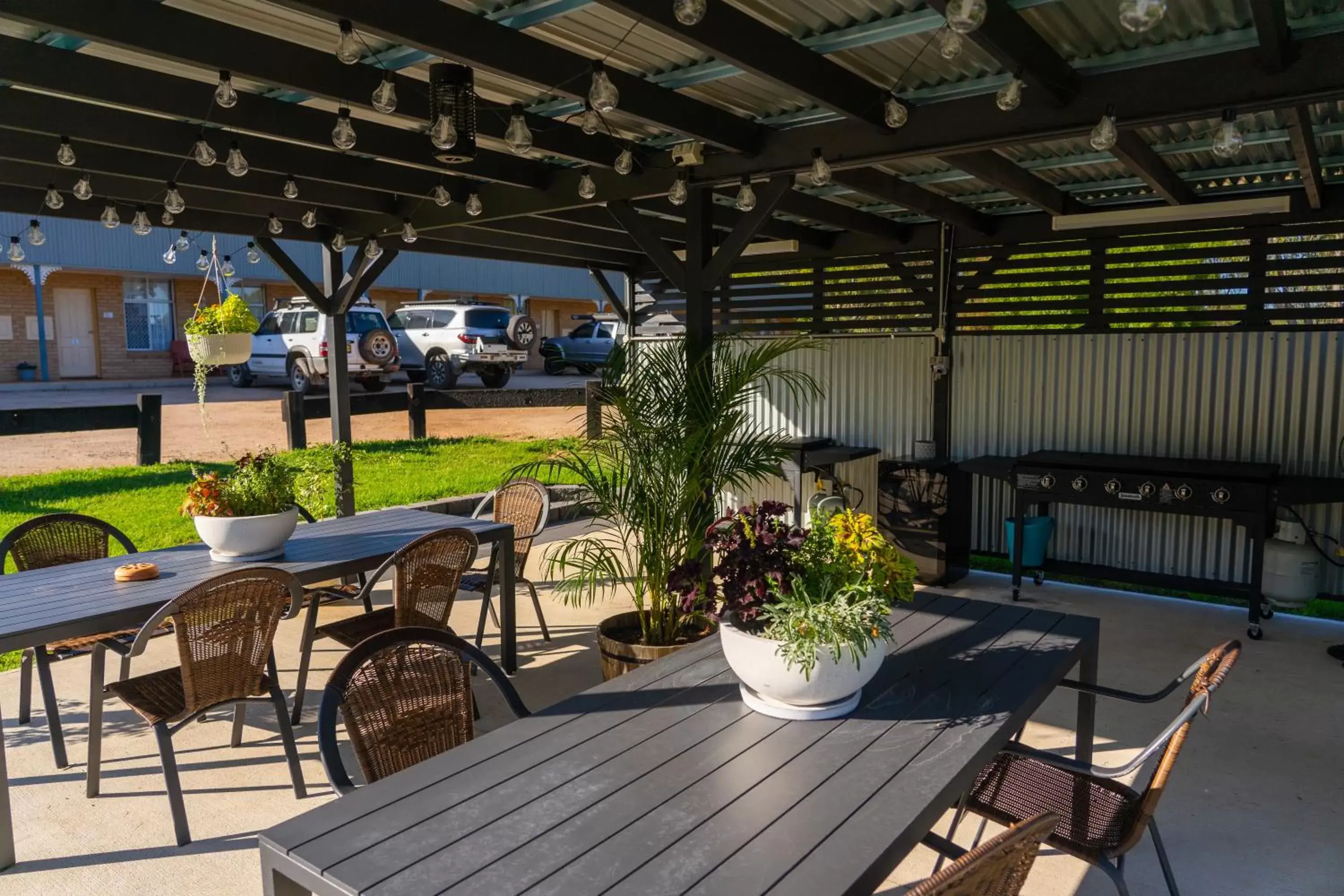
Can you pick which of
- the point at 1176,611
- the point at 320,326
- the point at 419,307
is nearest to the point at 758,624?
the point at 1176,611

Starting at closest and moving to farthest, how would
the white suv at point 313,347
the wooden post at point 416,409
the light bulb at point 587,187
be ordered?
the light bulb at point 587,187 < the wooden post at point 416,409 < the white suv at point 313,347

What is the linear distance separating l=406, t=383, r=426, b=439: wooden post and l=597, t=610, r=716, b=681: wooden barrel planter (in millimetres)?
6608

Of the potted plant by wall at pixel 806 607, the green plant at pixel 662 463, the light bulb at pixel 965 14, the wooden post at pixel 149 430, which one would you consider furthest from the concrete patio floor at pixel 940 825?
the wooden post at pixel 149 430

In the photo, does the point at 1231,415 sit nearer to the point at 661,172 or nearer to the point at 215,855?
the point at 661,172

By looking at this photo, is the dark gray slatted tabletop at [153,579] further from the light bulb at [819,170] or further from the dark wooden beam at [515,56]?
the light bulb at [819,170]

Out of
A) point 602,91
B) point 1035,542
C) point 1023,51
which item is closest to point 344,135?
point 602,91

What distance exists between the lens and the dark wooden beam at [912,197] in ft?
16.8

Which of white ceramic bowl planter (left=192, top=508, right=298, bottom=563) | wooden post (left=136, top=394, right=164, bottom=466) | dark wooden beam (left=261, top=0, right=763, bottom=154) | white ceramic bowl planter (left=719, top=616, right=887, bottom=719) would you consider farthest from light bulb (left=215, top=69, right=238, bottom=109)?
wooden post (left=136, top=394, right=164, bottom=466)

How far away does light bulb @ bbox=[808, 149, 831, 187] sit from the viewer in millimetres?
4035

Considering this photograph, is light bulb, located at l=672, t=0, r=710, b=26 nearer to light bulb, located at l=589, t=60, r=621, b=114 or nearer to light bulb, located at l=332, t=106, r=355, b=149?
light bulb, located at l=589, t=60, r=621, b=114

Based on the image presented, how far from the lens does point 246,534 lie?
143 inches

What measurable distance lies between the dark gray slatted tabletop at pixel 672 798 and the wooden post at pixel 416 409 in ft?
26.9

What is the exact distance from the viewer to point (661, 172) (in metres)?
4.73

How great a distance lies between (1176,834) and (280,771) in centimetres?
321
